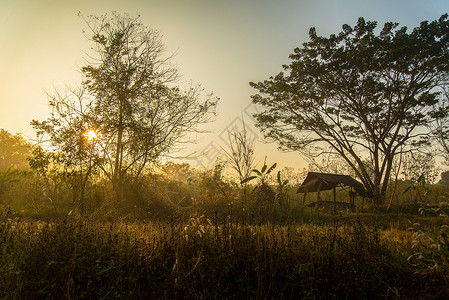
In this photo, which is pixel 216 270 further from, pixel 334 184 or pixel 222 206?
pixel 334 184

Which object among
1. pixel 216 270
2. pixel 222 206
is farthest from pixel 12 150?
pixel 216 270

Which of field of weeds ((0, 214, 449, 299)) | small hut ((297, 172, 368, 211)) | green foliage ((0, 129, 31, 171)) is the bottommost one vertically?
field of weeds ((0, 214, 449, 299))

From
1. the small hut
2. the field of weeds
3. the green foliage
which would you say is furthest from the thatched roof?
the green foliage

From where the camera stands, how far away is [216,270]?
12.6ft

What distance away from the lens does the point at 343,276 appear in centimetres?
375

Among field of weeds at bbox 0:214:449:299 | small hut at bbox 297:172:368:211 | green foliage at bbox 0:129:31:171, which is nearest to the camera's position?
field of weeds at bbox 0:214:449:299

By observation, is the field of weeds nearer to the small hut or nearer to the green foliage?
the small hut

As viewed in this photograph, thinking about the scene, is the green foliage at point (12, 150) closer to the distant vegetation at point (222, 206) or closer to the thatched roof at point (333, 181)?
the distant vegetation at point (222, 206)

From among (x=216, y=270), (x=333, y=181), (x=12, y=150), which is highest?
(x=12, y=150)

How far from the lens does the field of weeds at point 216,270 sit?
3.52 meters

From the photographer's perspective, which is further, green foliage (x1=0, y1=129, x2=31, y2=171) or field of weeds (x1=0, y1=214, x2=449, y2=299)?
green foliage (x1=0, y1=129, x2=31, y2=171)

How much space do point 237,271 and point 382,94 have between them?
15620mm

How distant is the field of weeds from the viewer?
3523 mm

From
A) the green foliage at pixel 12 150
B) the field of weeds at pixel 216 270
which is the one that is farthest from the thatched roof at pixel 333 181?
the green foliage at pixel 12 150
